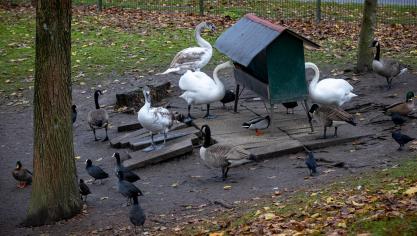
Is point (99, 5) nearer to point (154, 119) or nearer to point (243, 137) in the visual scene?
point (154, 119)

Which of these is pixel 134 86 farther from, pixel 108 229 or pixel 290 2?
pixel 290 2

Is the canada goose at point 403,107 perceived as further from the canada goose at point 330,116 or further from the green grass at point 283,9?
the green grass at point 283,9

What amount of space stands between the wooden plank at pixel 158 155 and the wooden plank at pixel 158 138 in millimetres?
310

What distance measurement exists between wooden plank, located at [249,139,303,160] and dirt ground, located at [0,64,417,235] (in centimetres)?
11

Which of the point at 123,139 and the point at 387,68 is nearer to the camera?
the point at 123,139

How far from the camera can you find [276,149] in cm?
1339

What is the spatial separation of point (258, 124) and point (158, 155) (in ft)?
6.50

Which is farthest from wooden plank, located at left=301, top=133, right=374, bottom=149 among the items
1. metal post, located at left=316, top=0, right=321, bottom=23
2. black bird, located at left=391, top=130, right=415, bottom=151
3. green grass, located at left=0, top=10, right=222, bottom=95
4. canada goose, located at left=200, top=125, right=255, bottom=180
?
metal post, located at left=316, top=0, right=321, bottom=23

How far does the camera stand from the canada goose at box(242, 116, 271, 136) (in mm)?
14156

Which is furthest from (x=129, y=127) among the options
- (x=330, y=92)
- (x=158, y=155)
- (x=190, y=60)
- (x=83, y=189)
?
(x=330, y=92)

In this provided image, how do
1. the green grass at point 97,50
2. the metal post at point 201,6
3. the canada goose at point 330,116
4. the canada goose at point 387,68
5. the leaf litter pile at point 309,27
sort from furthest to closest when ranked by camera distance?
the metal post at point 201,6
the leaf litter pile at point 309,27
the green grass at point 97,50
the canada goose at point 387,68
the canada goose at point 330,116

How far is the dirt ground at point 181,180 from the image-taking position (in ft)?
37.1

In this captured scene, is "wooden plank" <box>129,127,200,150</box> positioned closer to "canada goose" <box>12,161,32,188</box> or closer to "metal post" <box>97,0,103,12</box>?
"canada goose" <box>12,161,32,188</box>

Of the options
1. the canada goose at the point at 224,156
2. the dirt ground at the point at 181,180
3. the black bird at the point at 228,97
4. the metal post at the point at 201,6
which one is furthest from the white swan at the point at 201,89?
the metal post at the point at 201,6
